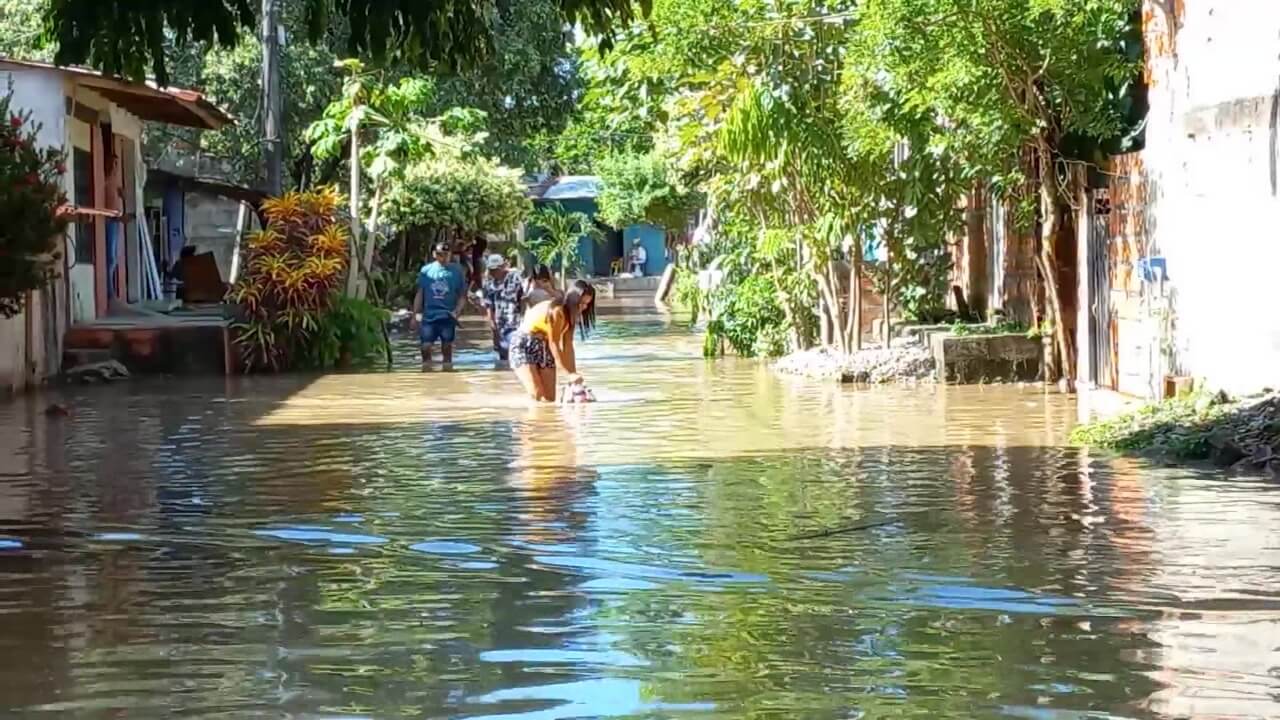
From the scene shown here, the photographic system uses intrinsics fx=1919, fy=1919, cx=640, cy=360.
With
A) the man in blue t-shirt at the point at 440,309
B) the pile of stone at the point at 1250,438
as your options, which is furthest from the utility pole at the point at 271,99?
the pile of stone at the point at 1250,438

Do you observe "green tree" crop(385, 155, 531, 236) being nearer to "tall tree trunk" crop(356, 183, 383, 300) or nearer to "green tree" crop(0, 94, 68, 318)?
"tall tree trunk" crop(356, 183, 383, 300)

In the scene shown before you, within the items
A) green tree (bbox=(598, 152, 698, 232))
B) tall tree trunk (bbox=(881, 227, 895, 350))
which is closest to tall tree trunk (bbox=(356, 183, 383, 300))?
tall tree trunk (bbox=(881, 227, 895, 350))

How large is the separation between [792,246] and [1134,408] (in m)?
7.61

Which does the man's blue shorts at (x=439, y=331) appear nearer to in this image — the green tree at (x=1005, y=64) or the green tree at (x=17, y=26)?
the green tree at (x=1005, y=64)

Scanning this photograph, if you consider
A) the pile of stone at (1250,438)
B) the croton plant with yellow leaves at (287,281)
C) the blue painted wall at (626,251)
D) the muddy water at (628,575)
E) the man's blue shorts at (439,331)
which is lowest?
the muddy water at (628,575)

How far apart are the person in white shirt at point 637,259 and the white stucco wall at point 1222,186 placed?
5352 centimetres

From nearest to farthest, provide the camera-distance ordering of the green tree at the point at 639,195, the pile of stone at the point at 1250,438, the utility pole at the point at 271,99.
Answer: the pile of stone at the point at 1250,438, the utility pole at the point at 271,99, the green tree at the point at 639,195

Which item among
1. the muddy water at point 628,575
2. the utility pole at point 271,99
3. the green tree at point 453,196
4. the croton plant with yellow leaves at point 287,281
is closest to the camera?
the muddy water at point 628,575

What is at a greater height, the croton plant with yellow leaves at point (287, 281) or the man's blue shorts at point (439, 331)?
the croton plant with yellow leaves at point (287, 281)

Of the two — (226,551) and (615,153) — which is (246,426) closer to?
(226,551)

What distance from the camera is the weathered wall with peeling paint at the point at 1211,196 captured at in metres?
13.5

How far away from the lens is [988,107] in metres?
16.5

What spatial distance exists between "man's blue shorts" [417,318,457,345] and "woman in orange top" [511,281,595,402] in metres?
6.80

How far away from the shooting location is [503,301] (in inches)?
920
